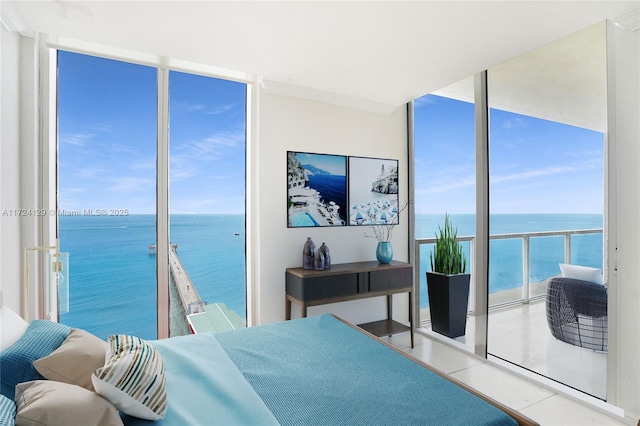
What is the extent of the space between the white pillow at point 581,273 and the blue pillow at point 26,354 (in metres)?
3.25

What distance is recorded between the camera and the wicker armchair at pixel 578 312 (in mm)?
2336

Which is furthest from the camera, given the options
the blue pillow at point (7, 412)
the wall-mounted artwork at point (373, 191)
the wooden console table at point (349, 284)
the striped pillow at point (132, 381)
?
the wall-mounted artwork at point (373, 191)

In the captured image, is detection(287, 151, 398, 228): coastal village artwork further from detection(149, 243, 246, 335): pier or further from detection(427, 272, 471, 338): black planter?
detection(149, 243, 246, 335): pier

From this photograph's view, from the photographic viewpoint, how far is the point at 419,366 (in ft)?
5.48

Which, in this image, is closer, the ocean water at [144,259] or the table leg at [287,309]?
the ocean water at [144,259]

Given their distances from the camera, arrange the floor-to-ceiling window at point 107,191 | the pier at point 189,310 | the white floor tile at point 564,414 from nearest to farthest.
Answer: the white floor tile at point 564,414
the floor-to-ceiling window at point 107,191
the pier at point 189,310

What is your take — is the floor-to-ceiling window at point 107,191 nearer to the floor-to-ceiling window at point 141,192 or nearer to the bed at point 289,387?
the floor-to-ceiling window at point 141,192

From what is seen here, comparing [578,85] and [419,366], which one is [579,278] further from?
[419,366]

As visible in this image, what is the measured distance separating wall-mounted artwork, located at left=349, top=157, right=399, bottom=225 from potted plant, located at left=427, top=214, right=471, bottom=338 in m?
0.66

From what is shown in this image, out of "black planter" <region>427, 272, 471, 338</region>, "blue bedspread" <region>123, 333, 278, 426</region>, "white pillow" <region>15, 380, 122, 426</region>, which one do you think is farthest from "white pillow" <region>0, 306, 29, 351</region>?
"black planter" <region>427, 272, 471, 338</region>

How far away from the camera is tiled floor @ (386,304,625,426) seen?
2246 mm

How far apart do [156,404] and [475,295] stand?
288 centimetres

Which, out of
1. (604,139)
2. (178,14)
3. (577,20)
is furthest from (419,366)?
(178,14)

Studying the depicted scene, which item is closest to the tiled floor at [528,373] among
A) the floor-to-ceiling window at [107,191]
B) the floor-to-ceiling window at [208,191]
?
the floor-to-ceiling window at [208,191]
